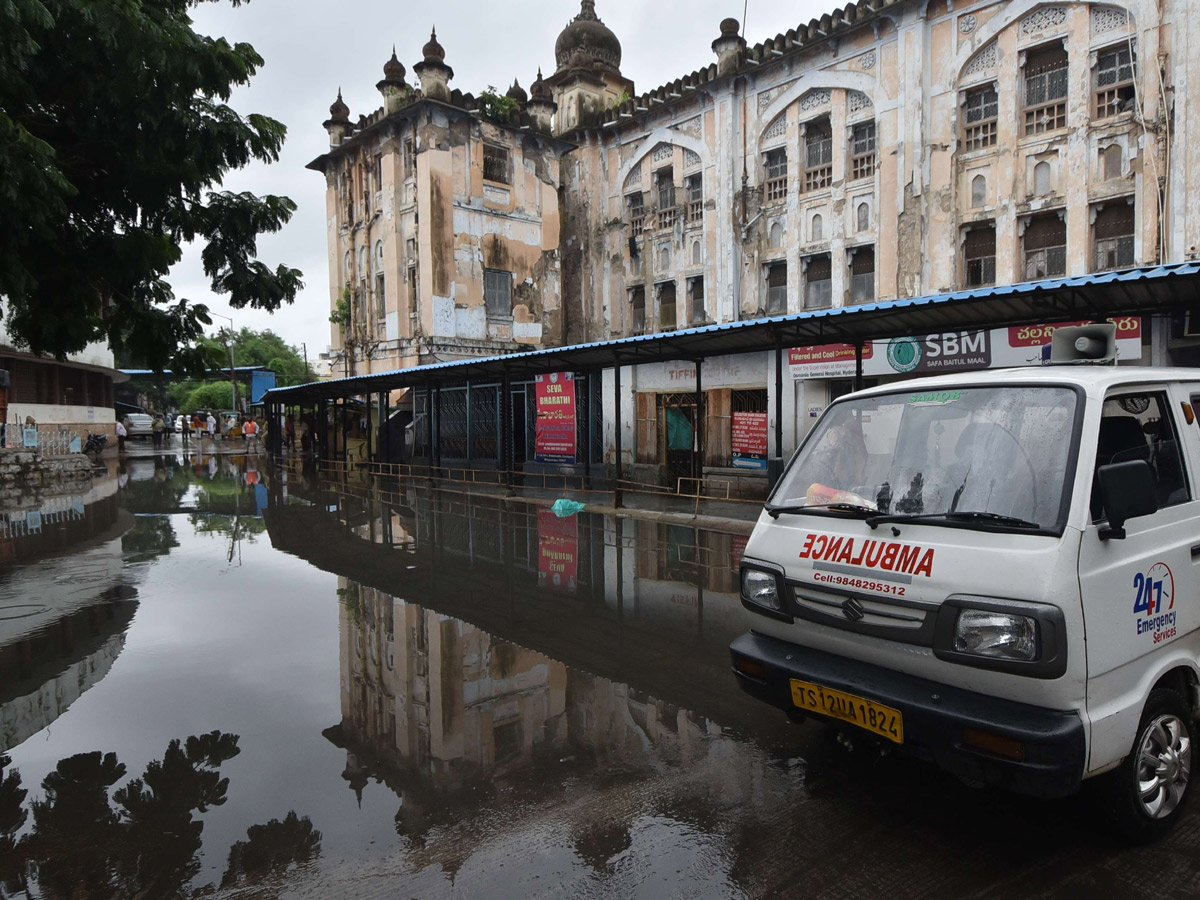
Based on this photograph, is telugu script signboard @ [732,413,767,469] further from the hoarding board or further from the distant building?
the distant building

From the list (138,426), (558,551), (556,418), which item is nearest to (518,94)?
(556,418)

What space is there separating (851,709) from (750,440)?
1438cm

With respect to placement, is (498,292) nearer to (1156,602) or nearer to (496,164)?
(496,164)

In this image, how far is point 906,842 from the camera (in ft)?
10.7

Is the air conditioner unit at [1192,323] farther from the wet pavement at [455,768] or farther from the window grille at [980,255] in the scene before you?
the wet pavement at [455,768]

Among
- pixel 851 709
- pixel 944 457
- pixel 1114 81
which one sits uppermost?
pixel 1114 81

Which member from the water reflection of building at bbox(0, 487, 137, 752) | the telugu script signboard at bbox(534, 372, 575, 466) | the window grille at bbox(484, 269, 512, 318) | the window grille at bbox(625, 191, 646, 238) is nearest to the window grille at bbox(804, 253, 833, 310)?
the window grille at bbox(625, 191, 646, 238)

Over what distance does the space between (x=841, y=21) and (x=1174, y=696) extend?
20.5m

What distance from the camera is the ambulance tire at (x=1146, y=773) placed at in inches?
120

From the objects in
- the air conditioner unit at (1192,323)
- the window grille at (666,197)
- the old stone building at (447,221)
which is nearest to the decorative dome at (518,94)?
the old stone building at (447,221)

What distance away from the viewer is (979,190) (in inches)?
698

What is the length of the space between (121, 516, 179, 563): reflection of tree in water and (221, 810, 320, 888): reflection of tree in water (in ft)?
26.7

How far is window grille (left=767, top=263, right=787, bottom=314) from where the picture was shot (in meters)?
21.7

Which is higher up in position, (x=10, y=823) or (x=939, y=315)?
(x=939, y=315)
